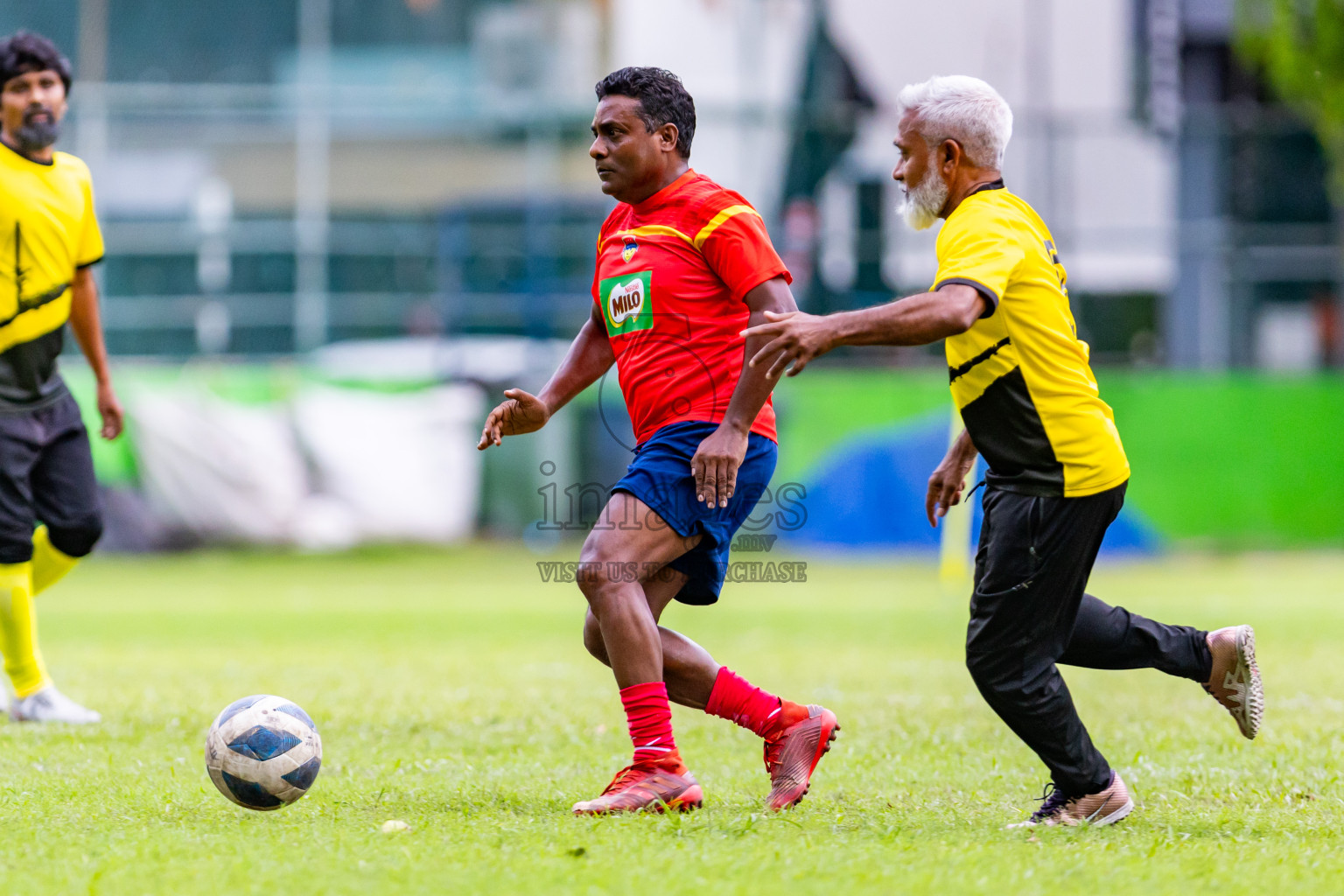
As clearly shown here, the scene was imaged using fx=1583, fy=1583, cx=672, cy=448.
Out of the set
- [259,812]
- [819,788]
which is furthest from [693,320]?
[259,812]

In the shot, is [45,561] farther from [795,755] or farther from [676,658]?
[795,755]

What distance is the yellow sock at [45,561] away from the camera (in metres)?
7.02

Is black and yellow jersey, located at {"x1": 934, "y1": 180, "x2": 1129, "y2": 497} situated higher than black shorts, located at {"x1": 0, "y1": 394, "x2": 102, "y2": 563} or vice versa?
black and yellow jersey, located at {"x1": 934, "y1": 180, "x2": 1129, "y2": 497}

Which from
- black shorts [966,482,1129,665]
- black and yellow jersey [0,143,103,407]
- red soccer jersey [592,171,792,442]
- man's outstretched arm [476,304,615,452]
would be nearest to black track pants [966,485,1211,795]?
black shorts [966,482,1129,665]

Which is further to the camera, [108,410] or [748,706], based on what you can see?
[108,410]

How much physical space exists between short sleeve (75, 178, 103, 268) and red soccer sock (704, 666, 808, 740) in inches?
145

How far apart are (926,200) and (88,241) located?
161 inches

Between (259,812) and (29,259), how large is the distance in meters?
3.20

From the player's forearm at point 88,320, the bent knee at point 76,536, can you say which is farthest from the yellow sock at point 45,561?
the player's forearm at point 88,320

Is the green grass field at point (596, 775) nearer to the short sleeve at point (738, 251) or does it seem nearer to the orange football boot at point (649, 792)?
the orange football boot at point (649, 792)

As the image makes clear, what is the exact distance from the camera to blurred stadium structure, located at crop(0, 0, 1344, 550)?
81.4 ft

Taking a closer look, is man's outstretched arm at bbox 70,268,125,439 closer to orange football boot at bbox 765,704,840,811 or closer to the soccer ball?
the soccer ball

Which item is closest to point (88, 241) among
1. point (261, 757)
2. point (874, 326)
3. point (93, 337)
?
point (93, 337)

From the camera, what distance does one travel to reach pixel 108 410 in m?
7.11
